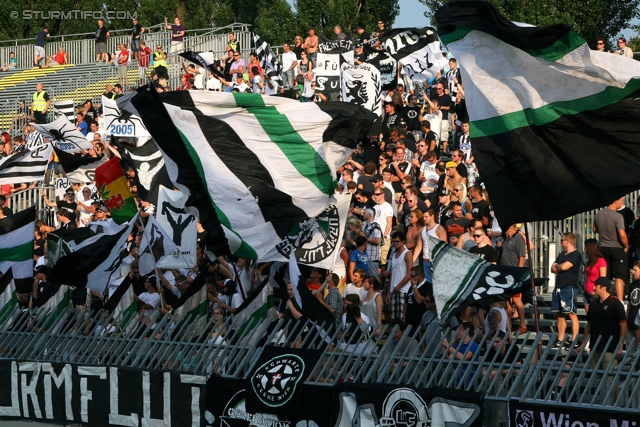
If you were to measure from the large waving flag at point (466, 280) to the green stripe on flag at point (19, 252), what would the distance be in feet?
22.9

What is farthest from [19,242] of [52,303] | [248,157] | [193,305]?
[248,157]

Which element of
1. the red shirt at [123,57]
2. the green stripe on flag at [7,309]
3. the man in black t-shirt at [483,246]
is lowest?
the green stripe on flag at [7,309]

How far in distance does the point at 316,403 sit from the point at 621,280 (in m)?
5.10

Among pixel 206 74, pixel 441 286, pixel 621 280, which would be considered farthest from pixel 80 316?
pixel 206 74

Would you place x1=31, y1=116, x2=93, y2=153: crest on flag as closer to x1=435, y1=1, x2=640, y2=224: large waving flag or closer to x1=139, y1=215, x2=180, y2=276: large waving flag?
x1=139, y1=215, x2=180, y2=276: large waving flag

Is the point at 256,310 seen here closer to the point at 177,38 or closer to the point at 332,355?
the point at 332,355

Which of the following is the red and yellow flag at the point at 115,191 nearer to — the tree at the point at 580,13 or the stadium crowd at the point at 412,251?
the stadium crowd at the point at 412,251

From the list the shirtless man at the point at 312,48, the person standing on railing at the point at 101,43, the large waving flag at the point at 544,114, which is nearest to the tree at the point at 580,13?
the shirtless man at the point at 312,48

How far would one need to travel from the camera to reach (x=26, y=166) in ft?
68.6

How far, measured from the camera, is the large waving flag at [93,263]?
49.1ft

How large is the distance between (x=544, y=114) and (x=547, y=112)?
0.11ft

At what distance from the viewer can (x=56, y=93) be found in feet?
122

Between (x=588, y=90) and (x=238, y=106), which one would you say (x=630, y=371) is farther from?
(x=238, y=106)

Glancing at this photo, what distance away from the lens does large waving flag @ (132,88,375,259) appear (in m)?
13.9
